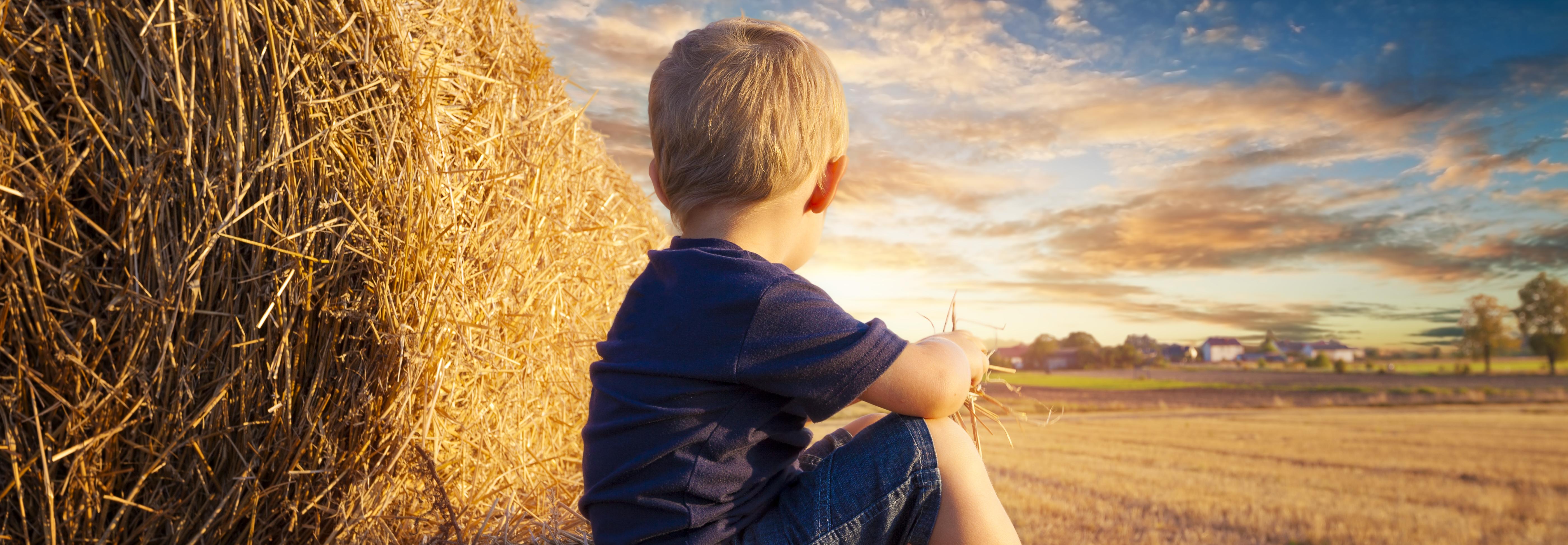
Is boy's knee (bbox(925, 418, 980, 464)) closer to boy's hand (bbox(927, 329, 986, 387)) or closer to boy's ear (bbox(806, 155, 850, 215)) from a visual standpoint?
boy's hand (bbox(927, 329, 986, 387))

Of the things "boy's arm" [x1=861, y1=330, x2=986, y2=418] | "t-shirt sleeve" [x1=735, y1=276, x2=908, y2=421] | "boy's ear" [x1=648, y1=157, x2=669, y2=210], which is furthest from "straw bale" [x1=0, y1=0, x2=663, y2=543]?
"boy's arm" [x1=861, y1=330, x2=986, y2=418]

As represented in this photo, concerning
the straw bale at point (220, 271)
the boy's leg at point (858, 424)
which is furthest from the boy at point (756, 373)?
the straw bale at point (220, 271)

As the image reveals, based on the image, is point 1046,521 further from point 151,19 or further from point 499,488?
point 151,19

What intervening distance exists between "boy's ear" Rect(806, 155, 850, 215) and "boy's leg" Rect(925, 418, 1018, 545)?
0.42 meters

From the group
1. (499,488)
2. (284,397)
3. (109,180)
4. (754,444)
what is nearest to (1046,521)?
(499,488)

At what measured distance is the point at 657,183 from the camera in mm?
1424

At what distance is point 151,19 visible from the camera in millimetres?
1402

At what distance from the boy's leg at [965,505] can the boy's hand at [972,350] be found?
0.53 feet

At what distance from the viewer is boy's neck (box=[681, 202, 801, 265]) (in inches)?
51.0

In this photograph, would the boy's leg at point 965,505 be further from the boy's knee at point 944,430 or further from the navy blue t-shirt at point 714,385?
the navy blue t-shirt at point 714,385

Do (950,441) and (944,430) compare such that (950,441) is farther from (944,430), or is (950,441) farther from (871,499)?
(871,499)

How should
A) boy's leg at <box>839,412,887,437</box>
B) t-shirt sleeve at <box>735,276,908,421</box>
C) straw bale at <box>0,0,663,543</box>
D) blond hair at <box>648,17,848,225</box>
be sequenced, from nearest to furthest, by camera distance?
t-shirt sleeve at <box>735,276,908,421</box>
blond hair at <box>648,17,848,225</box>
straw bale at <box>0,0,663,543</box>
boy's leg at <box>839,412,887,437</box>

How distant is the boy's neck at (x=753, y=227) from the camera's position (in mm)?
1295

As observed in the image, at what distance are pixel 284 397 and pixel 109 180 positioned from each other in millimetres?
498
